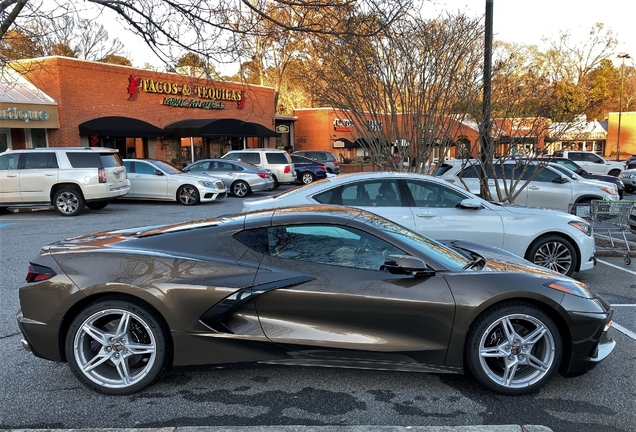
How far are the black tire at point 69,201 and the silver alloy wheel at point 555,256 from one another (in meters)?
11.5

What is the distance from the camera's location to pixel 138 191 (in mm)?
16438

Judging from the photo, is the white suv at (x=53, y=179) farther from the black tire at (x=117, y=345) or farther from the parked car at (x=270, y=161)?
the black tire at (x=117, y=345)

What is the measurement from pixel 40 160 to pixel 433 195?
11264 millimetres

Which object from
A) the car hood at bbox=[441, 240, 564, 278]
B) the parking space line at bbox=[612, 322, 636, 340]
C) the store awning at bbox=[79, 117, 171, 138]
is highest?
the store awning at bbox=[79, 117, 171, 138]

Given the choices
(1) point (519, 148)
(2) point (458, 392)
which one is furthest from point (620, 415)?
(1) point (519, 148)

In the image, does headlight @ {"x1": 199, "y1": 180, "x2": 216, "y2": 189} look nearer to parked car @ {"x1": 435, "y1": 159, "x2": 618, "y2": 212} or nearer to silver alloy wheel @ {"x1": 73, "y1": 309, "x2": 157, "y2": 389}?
parked car @ {"x1": 435, "y1": 159, "x2": 618, "y2": 212}

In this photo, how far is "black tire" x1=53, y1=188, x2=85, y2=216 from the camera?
43.5 ft

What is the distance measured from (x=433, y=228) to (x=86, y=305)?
4.40 m

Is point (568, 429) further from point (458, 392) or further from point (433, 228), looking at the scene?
point (433, 228)

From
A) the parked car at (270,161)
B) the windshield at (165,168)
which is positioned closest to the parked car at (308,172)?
the parked car at (270,161)

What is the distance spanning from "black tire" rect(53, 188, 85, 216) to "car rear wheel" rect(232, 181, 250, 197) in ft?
21.2

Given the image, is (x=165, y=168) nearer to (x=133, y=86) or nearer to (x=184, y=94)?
(x=133, y=86)

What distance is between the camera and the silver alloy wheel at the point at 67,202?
43.5ft

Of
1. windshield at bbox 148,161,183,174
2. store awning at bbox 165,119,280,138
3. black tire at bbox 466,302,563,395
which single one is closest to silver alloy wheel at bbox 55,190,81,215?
windshield at bbox 148,161,183,174
